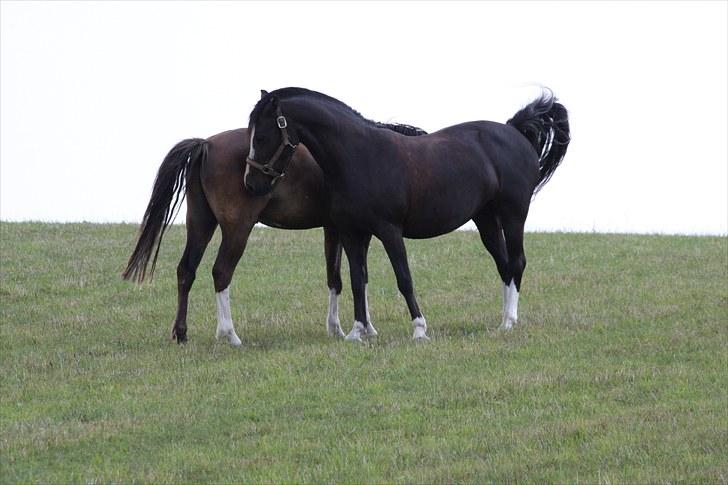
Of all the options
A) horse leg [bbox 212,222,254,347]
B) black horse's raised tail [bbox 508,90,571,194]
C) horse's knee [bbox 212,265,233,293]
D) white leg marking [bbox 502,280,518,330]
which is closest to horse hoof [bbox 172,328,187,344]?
horse leg [bbox 212,222,254,347]

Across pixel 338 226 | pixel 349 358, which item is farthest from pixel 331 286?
pixel 349 358

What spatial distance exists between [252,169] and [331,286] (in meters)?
1.84

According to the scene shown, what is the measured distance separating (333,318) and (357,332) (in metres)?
0.54

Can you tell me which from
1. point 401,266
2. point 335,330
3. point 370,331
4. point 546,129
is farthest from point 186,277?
point 546,129

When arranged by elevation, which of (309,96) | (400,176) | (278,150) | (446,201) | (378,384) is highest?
(309,96)

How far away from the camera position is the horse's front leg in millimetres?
11789

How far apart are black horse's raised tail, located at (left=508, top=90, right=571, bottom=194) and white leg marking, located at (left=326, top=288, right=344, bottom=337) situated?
106 inches

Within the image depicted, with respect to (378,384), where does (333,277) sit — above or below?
above

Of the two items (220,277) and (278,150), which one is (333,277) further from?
(278,150)

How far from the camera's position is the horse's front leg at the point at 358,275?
1179cm

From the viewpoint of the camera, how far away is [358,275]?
39.2 ft

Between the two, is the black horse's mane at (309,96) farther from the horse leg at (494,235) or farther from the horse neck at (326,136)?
the horse leg at (494,235)

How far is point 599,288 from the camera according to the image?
15.4 m

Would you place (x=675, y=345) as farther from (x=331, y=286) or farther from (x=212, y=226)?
(x=212, y=226)
